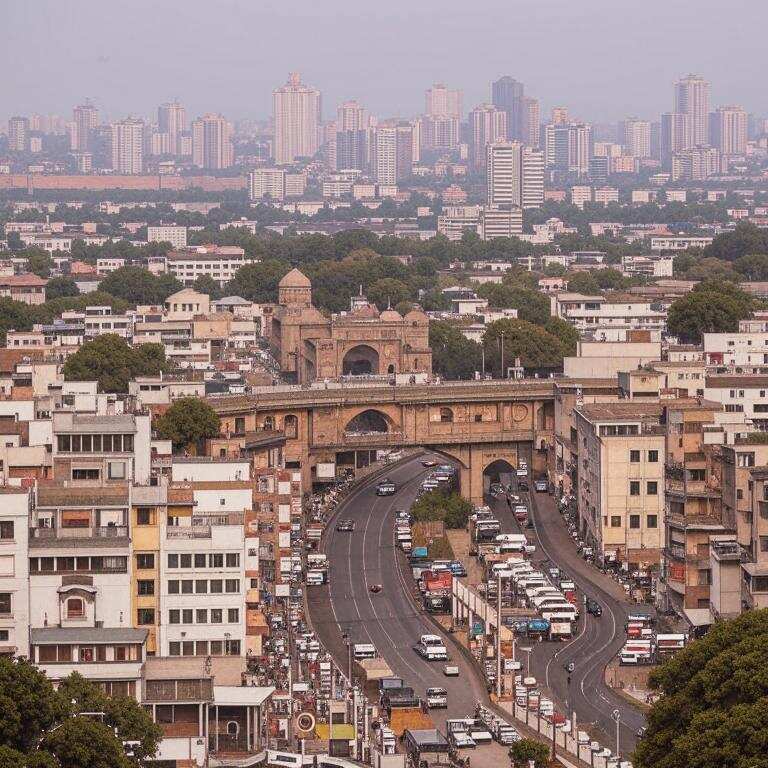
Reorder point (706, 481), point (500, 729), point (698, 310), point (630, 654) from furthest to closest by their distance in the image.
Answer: point (698, 310), point (706, 481), point (630, 654), point (500, 729)

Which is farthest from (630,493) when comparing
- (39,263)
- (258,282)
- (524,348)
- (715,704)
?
(39,263)

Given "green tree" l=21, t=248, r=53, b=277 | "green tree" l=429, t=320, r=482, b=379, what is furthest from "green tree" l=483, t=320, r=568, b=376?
"green tree" l=21, t=248, r=53, b=277

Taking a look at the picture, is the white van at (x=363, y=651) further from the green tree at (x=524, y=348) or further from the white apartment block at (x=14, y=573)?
the green tree at (x=524, y=348)

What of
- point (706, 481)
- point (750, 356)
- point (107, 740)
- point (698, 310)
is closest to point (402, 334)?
point (698, 310)

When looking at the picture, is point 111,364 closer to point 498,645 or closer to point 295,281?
point 295,281

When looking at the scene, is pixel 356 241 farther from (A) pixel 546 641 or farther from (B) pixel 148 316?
(A) pixel 546 641
